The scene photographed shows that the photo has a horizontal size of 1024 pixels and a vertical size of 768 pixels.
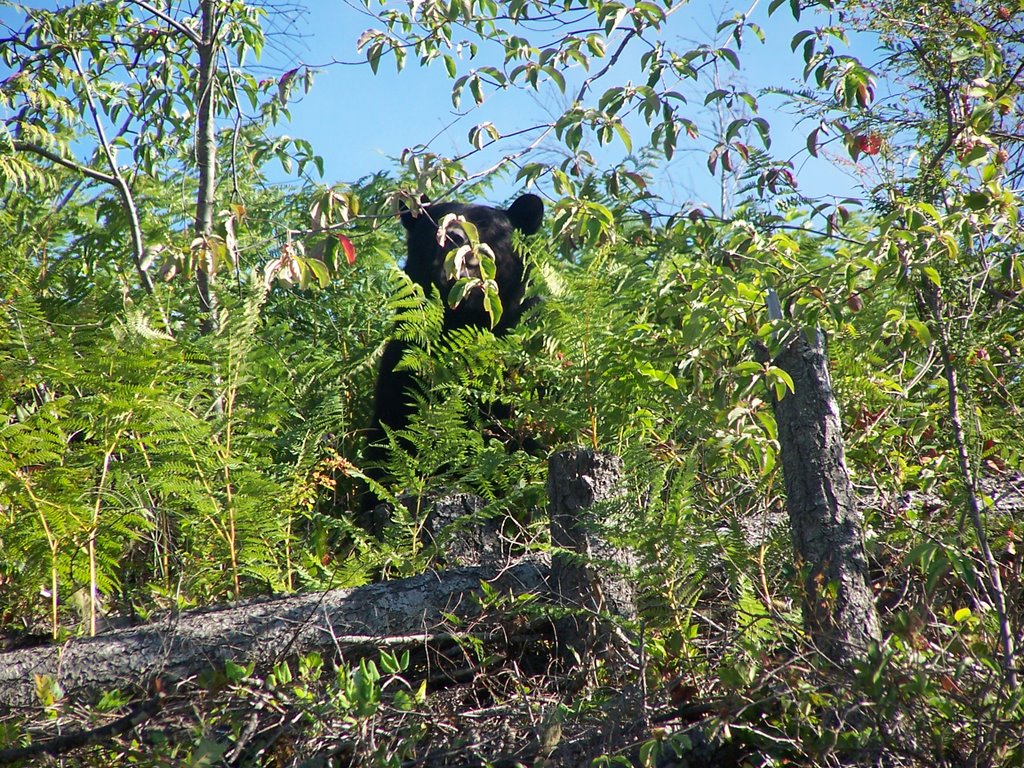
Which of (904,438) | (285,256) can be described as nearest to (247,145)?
(285,256)

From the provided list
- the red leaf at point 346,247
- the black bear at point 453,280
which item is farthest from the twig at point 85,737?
the black bear at point 453,280

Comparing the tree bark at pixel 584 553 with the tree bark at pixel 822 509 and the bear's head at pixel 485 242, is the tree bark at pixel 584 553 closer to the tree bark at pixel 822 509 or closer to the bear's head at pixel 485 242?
the tree bark at pixel 822 509

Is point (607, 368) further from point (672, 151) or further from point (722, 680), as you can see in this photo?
point (722, 680)

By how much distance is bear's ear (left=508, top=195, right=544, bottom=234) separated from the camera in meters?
7.17

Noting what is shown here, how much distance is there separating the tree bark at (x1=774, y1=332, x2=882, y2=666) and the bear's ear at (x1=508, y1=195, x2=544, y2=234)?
4200mm

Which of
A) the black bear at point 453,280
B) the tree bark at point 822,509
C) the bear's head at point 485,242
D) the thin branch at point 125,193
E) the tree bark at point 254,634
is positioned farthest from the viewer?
the bear's head at point 485,242

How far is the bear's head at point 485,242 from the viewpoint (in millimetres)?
6625

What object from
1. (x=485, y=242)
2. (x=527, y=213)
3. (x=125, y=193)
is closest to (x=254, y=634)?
(x=125, y=193)

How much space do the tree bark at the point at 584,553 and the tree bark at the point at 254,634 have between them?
20 cm

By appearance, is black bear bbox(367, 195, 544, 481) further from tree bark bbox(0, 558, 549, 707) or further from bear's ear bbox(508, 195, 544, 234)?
tree bark bbox(0, 558, 549, 707)

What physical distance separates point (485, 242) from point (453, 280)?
938 millimetres

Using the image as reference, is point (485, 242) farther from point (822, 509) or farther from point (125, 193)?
point (822, 509)

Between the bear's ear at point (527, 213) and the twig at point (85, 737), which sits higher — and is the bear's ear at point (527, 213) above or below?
above

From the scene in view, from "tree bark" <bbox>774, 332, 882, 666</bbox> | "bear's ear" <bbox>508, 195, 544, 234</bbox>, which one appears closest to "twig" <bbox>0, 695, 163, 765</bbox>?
"tree bark" <bbox>774, 332, 882, 666</bbox>
